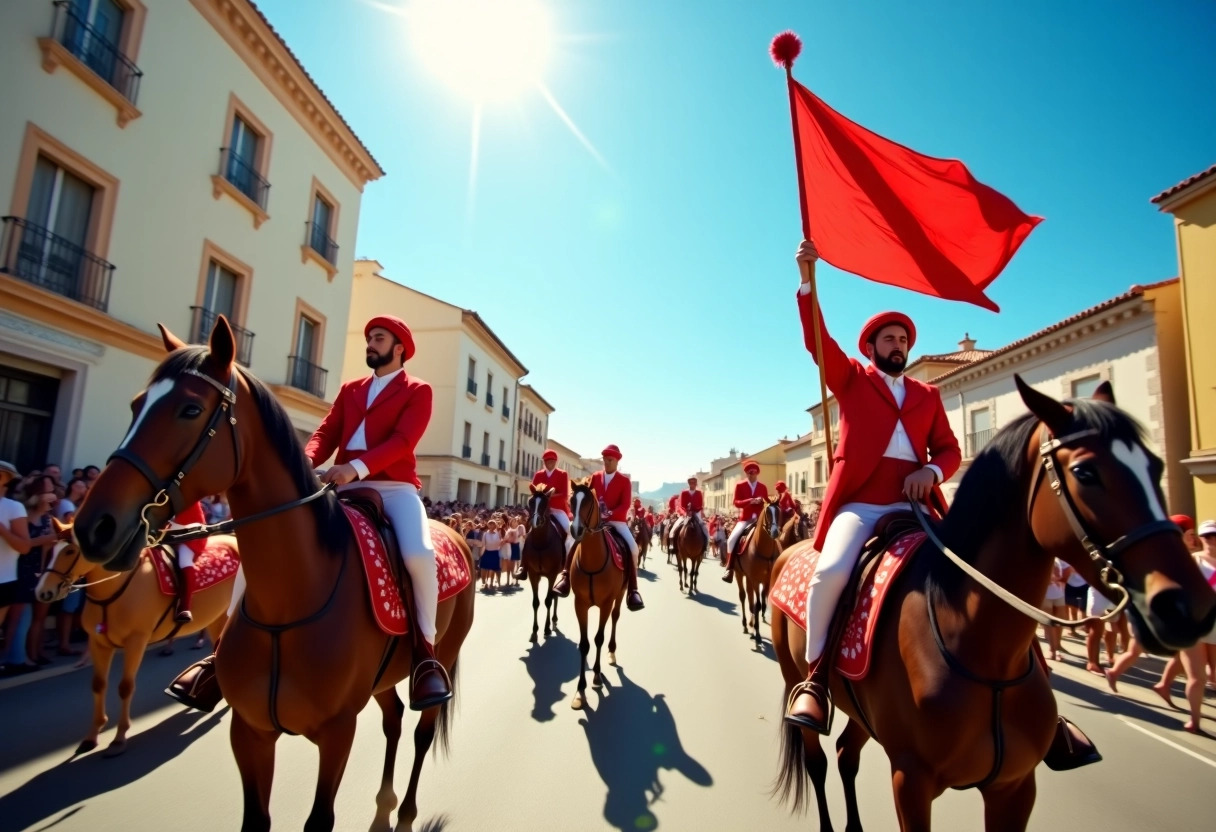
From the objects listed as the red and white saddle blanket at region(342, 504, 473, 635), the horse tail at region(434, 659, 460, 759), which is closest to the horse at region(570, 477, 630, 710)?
the horse tail at region(434, 659, 460, 759)

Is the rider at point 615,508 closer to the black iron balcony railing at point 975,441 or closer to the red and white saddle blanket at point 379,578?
the red and white saddle blanket at point 379,578

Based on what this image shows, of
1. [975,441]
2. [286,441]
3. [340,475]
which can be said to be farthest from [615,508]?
[975,441]

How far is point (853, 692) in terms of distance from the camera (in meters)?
2.76

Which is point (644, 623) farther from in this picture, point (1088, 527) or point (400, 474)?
point (1088, 527)

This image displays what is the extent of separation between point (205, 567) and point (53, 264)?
7311mm

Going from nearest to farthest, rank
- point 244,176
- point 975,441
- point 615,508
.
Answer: point 615,508, point 244,176, point 975,441

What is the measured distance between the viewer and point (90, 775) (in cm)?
382

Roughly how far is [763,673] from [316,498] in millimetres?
5995

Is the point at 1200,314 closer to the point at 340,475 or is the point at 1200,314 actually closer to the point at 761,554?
the point at 761,554

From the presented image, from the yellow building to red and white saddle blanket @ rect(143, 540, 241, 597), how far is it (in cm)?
1750

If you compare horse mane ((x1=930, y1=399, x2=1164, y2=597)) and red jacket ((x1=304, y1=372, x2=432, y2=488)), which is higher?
red jacket ((x1=304, y1=372, x2=432, y2=488))

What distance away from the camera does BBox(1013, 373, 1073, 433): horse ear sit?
76.5 inches

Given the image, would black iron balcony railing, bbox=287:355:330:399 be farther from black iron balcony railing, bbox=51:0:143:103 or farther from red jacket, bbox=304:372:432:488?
red jacket, bbox=304:372:432:488

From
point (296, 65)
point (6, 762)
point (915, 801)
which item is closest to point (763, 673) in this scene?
point (915, 801)
